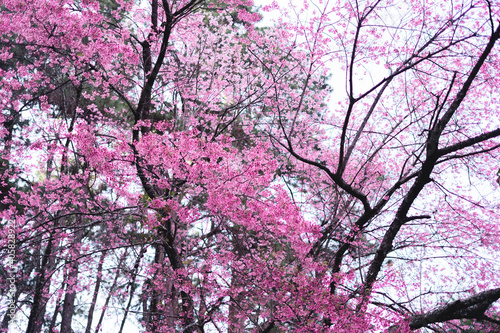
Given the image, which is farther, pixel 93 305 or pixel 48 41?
pixel 93 305

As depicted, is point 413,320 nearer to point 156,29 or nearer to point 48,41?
point 156,29

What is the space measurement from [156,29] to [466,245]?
22.6ft

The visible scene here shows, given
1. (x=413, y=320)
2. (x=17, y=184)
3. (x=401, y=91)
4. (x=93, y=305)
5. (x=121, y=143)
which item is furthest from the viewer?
(x=17, y=184)

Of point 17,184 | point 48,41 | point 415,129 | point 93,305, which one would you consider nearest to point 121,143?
point 48,41

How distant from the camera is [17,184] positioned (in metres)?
13.5

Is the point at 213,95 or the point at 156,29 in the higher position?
the point at 213,95

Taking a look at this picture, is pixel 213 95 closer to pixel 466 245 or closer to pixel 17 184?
pixel 466 245

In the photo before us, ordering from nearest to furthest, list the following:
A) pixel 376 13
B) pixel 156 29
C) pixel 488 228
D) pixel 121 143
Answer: pixel 121 143, pixel 376 13, pixel 156 29, pixel 488 228

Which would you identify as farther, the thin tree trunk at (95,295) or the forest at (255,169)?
the thin tree trunk at (95,295)

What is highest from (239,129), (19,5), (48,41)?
(239,129)

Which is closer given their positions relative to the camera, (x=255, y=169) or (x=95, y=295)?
(x=255, y=169)

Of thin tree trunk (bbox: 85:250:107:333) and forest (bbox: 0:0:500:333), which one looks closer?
forest (bbox: 0:0:500:333)

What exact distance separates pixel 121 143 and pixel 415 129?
235 inches

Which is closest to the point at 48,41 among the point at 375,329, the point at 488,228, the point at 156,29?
the point at 156,29
